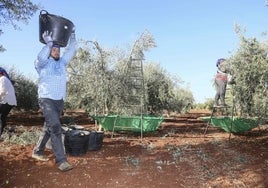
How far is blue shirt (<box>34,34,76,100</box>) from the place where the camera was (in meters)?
6.75

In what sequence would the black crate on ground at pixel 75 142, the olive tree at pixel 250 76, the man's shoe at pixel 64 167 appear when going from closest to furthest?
1. the man's shoe at pixel 64 167
2. the black crate on ground at pixel 75 142
3. the olive tree at pixel 250 76

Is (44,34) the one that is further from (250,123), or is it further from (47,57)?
(250,123)

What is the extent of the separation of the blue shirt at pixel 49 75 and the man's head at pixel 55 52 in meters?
0.06

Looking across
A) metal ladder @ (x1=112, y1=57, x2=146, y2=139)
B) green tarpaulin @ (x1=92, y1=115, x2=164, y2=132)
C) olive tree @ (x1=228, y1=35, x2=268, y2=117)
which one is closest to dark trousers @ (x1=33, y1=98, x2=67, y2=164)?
metal ladder @ (x1=112, y1=57, x2=146, y2=139)

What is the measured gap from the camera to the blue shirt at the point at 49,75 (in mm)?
6750

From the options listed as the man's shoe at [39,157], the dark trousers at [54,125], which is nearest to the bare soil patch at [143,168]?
the man's shoe at [39,157]

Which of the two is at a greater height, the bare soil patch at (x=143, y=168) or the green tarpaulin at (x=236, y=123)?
the green tarpaulin at (x=236, y=123)

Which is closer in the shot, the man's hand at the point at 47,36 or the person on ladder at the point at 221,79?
the man's hand at the point at 47,36

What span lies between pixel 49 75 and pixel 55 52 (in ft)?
1.42

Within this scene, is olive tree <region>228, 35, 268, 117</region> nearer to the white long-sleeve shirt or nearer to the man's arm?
the man's arm

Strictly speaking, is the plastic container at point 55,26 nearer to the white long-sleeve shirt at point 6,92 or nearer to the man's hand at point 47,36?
the man's hand at point 47,36

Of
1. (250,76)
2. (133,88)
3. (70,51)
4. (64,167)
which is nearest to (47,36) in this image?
(70,51)

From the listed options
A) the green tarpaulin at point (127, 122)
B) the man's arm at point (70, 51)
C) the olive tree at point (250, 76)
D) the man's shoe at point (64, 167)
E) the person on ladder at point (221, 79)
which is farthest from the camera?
the green tarpaulin at point (127, 122)

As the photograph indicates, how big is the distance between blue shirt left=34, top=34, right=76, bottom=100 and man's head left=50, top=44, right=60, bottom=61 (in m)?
0.06
